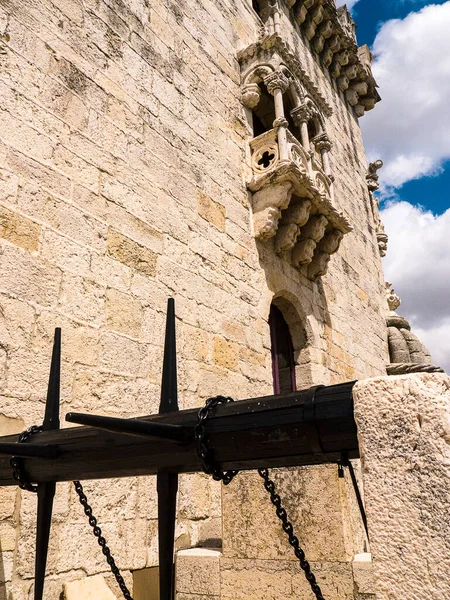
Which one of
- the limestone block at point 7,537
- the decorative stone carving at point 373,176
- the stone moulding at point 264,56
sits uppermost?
the decorative stone carving at point 373,176

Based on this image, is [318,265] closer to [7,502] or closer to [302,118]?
[302,118]

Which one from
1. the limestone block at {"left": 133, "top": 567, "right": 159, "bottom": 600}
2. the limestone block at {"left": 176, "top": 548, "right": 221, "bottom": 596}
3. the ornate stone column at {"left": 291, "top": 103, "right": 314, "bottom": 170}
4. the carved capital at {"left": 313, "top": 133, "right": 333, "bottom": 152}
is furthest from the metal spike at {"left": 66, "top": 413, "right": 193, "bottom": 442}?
the carved capital at {"left": 313, "top": 133, "right": 333, "bottom": 152}

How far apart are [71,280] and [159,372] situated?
883 millimetres

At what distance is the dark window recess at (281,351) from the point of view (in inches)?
214

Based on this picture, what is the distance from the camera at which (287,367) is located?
5551 mm

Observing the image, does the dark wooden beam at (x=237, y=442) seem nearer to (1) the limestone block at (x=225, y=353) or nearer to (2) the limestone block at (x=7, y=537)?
(2) the limestone block at (x=7, y=537)

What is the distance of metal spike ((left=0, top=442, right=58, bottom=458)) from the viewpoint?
1260 millimetres

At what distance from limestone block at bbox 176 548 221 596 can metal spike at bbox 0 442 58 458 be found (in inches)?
63.5

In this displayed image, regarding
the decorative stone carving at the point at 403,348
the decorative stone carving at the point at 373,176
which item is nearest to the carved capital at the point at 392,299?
the decorative stone carving at the point at 403,348

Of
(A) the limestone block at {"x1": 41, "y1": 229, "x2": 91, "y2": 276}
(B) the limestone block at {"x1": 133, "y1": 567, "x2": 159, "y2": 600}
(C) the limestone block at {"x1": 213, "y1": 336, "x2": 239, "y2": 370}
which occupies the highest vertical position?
(A) the limestone block at {"x1": 41, "y1": 229, "x2": 91, "y2": 276}

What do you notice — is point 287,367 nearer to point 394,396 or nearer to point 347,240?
point 347,240

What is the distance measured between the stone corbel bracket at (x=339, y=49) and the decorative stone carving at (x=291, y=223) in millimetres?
4210

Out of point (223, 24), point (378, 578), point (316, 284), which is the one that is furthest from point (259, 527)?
point (223, 24)

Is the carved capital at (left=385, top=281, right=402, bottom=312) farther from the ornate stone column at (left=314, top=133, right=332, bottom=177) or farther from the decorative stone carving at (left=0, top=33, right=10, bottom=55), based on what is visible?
the decorative stone carving at (left=0, top=33, right=10, bottom=55)
